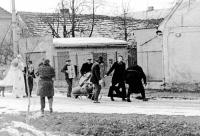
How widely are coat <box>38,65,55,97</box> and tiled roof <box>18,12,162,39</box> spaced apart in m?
22.0

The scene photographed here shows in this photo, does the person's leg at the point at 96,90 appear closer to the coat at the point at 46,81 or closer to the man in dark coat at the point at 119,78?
the man in dark coat at the point at 119,78

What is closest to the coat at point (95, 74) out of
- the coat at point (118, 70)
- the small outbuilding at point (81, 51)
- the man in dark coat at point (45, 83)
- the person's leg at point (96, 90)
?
the person's leg at point (96, 90)

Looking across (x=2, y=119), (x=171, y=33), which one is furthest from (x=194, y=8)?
(x=2, y=119)

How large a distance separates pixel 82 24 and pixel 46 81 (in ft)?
84.4

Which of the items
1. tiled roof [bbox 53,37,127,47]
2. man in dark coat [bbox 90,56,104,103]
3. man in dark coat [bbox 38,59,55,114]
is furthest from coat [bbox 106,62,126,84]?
tiled roof [bbox 53,37,127,47]

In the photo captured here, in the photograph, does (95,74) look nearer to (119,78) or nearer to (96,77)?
(96,77)

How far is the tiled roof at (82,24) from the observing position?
38031 mm

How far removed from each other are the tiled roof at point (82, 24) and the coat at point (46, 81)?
2200 cm

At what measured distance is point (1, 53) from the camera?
3869 centimetres

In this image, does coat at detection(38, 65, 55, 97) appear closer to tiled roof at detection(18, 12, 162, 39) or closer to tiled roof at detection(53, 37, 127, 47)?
tiled roof at detection(53, 37, 127, 47)

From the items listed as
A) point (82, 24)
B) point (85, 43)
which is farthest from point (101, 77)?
point (82, 24)

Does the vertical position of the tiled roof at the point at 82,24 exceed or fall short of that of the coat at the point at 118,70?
it exceeds it

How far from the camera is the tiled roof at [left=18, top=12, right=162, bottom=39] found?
38031 millimetres

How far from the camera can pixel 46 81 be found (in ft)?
49.1
